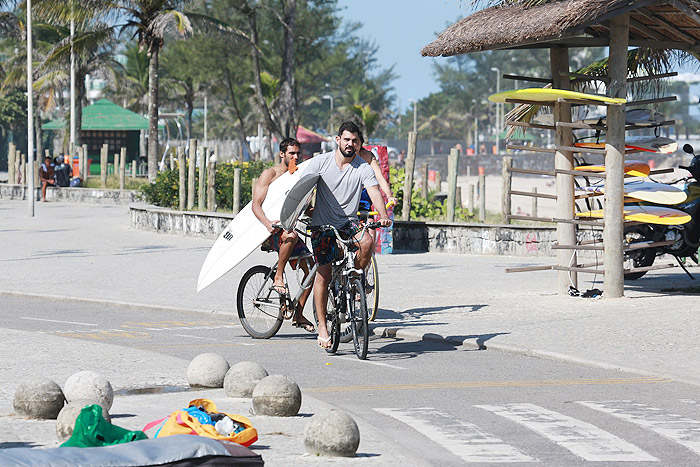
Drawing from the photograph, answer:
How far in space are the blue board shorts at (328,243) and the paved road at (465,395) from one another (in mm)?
833

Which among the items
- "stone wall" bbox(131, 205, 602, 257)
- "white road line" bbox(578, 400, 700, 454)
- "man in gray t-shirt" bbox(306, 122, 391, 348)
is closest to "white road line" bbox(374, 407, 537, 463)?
"white road line" bbox(578, 400, 700, 454)

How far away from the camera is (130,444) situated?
5.51 meters

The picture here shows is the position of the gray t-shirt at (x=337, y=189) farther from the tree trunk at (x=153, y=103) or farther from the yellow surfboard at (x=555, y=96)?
the tree trunk at (x=153, y=103)

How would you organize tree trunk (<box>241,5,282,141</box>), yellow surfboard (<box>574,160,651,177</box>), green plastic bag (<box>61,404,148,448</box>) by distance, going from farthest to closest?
1. tree trunk (<box>241,5,282,141</box>)
2. yellow surfboard (<box>574,160,651,177</box>)
3. green plastic bag (<box>61,404,148,448</box>)

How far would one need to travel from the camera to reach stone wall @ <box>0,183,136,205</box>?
40.2m

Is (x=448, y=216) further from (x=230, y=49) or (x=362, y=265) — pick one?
(x=230, y=49)

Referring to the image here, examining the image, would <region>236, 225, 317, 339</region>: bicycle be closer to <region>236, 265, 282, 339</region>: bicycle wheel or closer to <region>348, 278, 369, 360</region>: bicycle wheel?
<region>236, 265, 282, 339</region>: bicycle wheel

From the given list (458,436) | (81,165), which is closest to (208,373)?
(458,436)

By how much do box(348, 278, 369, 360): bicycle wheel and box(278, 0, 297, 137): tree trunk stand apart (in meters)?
37.3

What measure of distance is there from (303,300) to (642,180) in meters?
5.84

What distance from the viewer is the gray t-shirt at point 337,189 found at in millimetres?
10172

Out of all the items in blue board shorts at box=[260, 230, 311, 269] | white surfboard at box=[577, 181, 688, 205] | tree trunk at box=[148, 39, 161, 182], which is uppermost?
tree trunk at box=[148, 39, 161, 182]

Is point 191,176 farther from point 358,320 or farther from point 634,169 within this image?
point 358,320

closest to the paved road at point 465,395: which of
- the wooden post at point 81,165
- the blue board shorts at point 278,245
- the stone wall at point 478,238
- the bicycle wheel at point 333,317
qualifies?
the bicycle wheel at point 333,317
